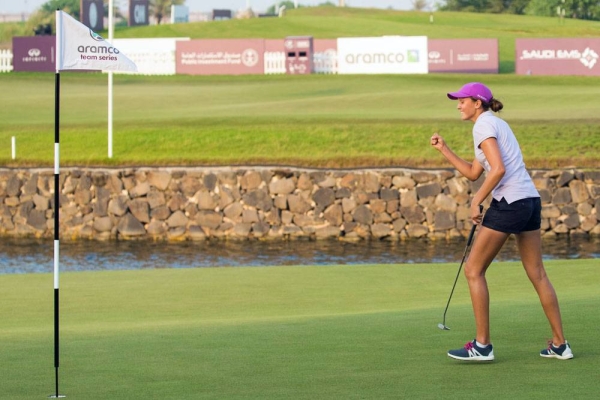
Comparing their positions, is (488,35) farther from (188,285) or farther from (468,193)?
(188,285)

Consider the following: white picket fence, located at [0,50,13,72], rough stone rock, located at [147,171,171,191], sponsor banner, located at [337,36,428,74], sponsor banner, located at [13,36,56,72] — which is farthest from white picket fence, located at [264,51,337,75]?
rough stone rock, located at [147,171,171,191]

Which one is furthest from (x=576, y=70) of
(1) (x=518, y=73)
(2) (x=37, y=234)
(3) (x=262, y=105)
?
(2) (x=37, y=234)

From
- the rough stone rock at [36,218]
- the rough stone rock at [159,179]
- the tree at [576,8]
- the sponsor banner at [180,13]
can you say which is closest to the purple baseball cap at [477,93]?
the rough stone rock at [159,179]

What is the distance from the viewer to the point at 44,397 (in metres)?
6.71

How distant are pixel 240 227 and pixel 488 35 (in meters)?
54.3

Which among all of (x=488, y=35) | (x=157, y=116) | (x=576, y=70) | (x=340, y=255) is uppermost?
(x=488, y=35)

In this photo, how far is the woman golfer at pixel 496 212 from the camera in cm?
735

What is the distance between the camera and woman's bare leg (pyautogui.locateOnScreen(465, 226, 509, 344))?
743cm

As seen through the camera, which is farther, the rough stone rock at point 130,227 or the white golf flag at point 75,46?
the rough stone rock at point 130,227

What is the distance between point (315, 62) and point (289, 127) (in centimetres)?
2688

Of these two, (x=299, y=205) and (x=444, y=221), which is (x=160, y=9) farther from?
(x=444, y=221)

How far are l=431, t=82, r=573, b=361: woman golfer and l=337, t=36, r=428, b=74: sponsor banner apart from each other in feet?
146

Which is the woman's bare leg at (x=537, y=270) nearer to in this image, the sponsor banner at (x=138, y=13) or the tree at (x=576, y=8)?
the tree at (x=576, y=8)

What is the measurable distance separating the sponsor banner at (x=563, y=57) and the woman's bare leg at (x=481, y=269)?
43254 mm
